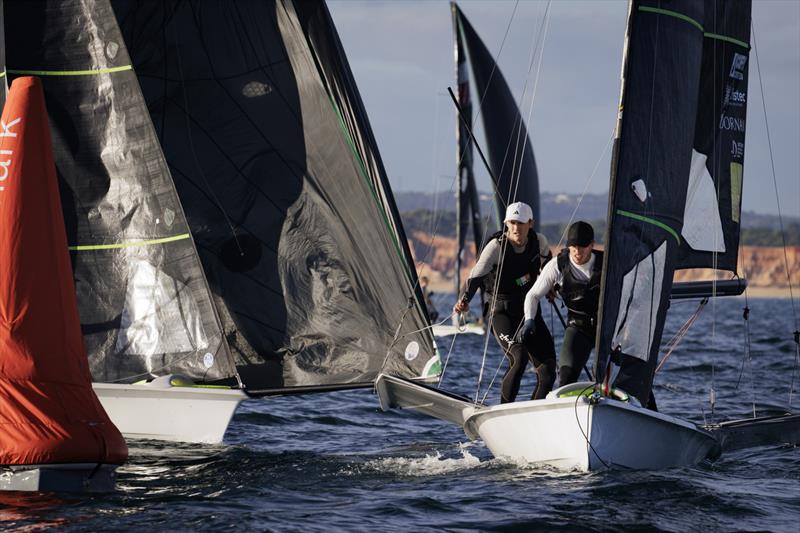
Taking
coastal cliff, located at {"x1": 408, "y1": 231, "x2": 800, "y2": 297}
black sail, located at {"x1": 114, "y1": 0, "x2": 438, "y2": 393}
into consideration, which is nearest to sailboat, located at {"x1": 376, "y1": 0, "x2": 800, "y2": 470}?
black sail, located at {"x1": 114, "y1": 0, "x2": 438, "y2": 393}

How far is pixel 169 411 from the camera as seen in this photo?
958 centimetres

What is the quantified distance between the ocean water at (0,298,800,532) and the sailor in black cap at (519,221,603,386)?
88 cm

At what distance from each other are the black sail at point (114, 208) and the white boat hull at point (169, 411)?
1.05 feet

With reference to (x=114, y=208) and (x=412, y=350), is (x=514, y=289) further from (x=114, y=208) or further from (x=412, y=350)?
(x=114, y=208)

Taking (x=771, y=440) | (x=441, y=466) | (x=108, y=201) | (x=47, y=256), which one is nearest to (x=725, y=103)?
(x=771, y=440)

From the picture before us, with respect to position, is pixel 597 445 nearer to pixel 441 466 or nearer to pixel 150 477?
pixel 441 466

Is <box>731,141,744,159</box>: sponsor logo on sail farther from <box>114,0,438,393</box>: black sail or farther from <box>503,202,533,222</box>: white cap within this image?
<box>114,0,438,393</box>: black sail

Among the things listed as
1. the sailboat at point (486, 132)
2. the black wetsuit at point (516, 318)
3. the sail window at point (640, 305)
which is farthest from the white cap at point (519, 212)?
the sailboat at point (486, 132)

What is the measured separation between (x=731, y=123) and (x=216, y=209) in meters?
4.93

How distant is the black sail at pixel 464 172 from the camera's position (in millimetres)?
29094

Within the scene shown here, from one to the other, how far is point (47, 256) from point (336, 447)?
142 inches

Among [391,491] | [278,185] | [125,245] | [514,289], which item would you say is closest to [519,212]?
[514,289]

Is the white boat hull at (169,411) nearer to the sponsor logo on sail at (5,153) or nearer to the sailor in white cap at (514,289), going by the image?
the sailor in white cap at (514,289)

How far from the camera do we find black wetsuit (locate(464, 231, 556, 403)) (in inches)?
347
